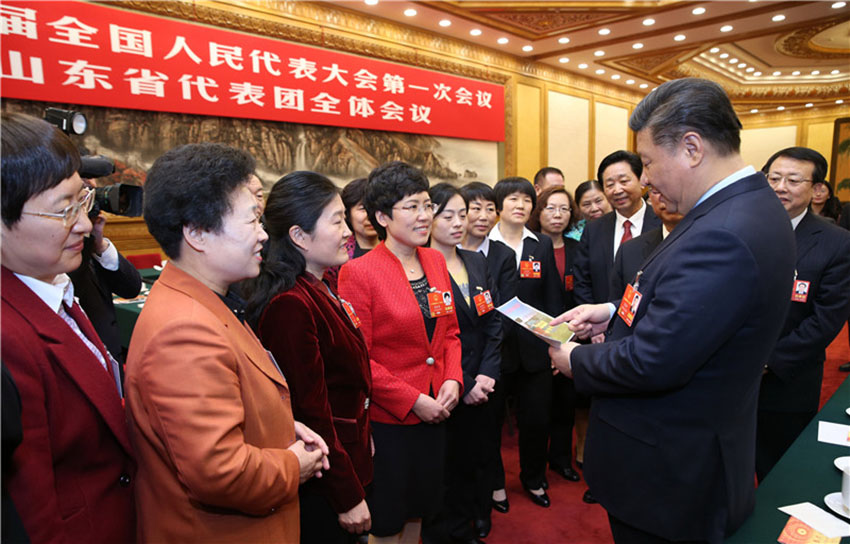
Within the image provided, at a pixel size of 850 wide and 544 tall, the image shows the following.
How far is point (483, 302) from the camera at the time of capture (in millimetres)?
2158

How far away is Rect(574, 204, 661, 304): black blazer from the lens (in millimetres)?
2631

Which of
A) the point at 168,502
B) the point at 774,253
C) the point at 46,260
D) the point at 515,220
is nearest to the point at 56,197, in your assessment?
the point at 46,260

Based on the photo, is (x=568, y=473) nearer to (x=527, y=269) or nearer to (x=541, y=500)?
(x=541, y=500)

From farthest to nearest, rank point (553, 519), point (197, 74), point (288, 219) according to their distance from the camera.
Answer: point (197, 74), point (553, 519), point (288, 219)

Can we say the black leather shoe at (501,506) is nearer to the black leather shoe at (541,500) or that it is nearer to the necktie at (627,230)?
the black leather shoe at (541,500)

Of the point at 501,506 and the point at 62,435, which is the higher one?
the point at 62,435

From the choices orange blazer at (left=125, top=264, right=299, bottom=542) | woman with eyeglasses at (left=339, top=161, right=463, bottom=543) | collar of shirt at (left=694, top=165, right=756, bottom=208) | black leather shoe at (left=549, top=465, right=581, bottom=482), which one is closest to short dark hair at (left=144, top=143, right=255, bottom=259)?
orange blazer at (left=125, top=264, right=299, bottom=542)

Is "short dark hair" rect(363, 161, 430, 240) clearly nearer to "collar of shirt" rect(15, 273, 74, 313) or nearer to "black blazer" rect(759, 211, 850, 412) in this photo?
"collar of shirt" rect(15, 273, 74, 313)

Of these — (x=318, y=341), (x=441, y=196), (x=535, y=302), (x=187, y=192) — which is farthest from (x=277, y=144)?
(x=187, y=192)

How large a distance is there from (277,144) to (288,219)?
395 cm

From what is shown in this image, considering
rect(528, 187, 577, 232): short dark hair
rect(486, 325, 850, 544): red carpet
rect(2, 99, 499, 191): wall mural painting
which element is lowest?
rect(486, 325, 850, 544): red carpet

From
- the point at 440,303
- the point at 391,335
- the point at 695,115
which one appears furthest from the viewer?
the point at 440,303

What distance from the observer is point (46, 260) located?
882 mm

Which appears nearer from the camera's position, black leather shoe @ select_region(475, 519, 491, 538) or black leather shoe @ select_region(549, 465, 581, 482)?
black leather shoe @ select_region(475, 519, 491, 538)
